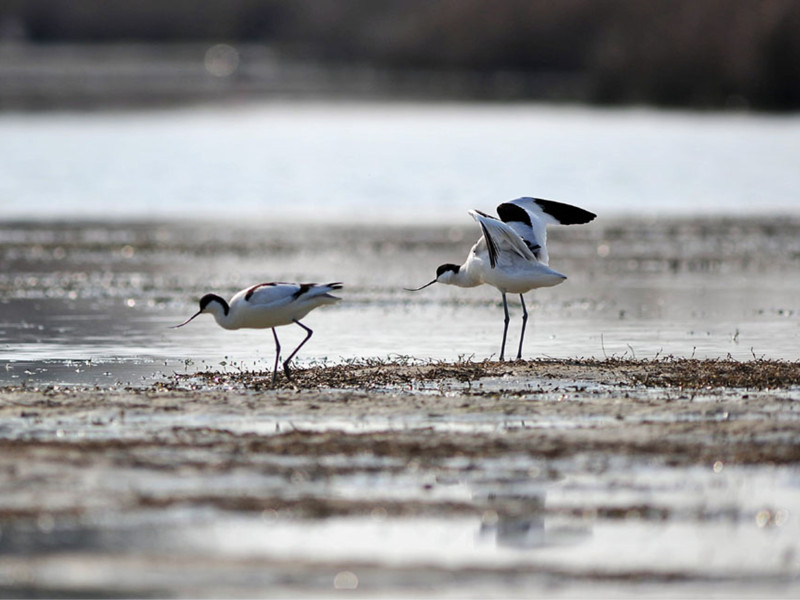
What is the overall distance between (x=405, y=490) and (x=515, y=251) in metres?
5.43

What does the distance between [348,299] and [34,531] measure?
11250 millimetres

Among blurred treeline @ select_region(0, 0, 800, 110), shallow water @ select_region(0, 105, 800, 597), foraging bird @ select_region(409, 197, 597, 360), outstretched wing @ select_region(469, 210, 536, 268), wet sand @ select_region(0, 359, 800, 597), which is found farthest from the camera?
blurred treeline @ select_region(0, 0, 800, 110)

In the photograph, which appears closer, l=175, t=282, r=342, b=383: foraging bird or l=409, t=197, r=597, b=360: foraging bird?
l=175, t=282, r=342, b=383: foraging bird

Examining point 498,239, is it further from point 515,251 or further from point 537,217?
point 537,217

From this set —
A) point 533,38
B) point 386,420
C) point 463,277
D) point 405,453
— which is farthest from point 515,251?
A: point 533,38

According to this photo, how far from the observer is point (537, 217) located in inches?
572

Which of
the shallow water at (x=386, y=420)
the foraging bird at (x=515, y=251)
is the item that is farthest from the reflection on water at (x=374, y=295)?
the foraging bird at (x=515, y=251)

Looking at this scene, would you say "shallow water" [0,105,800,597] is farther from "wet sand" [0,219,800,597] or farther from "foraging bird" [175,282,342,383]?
"foraging bird" [175,282,342,383]

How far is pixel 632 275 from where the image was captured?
21.8 m

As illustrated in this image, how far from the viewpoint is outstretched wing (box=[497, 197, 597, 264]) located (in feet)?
46.6

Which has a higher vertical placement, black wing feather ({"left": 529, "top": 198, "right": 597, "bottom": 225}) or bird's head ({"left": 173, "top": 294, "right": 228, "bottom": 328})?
black wing feather ({"left": 529, "top": 198, "right": 597, "bottom": 225})

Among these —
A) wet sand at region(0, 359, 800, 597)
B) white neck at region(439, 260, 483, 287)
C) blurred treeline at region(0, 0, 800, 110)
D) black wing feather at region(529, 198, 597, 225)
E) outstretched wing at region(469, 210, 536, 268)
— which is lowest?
wet sand at region(0, 359, 800, 597)

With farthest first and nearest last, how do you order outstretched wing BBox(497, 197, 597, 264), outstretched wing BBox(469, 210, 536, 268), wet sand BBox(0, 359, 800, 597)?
outstretched wing BBox(497, 197, 597, 264), outstretched wing BBox(469, 210, 536, 268), wet sand BBox(0, 359, 800, 597)

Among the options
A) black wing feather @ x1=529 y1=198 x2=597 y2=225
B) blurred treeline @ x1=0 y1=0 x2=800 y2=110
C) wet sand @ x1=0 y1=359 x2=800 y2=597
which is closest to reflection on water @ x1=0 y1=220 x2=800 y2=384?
black wing feather @ x1=529 y1=198 x2=597 y2=225
